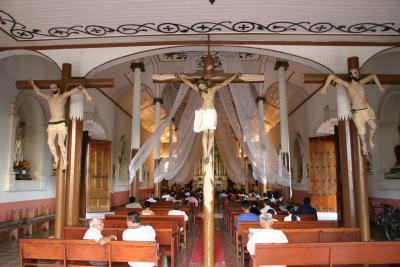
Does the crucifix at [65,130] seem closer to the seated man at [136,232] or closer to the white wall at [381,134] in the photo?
the seated man at [136,232]

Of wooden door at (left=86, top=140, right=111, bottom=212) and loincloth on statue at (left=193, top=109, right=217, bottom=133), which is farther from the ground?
loincloth on statue at (left=193, top=109, right=217, bottom=133)

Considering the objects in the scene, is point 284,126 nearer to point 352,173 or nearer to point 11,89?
point 352,173

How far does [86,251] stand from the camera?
13.5ft

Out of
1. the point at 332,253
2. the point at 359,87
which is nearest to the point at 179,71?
the point at 359,87

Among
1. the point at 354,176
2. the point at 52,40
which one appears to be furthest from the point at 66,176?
the point at 354,176

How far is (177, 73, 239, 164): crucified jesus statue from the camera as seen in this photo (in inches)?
201

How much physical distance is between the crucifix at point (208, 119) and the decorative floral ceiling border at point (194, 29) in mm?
1285

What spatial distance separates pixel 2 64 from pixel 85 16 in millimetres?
3352

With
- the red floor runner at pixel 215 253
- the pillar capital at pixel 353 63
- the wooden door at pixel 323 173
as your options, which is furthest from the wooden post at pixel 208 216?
the wooden door at pixel 323 173

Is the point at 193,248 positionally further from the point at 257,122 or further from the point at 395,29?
the point at 395,29

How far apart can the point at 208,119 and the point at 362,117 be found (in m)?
2.84

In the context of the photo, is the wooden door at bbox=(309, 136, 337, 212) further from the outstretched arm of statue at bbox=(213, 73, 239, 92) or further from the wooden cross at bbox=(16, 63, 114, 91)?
the wooden cross at bbox=(16, 63, 114, 91)

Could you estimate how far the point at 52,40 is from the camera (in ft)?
22.9

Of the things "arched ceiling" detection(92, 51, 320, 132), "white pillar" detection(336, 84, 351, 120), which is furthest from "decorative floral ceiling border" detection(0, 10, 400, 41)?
"arched ceiling" detection(92, 51, 320, 132)
